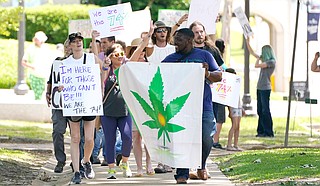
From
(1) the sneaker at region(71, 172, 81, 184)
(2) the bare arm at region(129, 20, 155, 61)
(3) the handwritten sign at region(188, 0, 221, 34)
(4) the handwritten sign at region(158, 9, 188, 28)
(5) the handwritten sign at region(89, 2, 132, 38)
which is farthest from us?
(4) the handwritten sign at region(158, 9, 188, 28)

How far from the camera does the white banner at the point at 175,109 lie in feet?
38.9

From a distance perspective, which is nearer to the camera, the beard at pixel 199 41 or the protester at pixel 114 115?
the beard at pixel 199 41

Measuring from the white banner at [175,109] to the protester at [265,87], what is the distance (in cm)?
849

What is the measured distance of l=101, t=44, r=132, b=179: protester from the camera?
13.2 metres

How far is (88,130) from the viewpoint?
42.3 feet

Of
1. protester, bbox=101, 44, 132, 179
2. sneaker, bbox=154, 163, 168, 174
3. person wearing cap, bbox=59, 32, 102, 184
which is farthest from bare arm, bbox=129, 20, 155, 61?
sneaker, bbox=154, 163, 168, 174

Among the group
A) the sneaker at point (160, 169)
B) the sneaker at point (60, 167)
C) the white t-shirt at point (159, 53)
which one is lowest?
the sneaker at point (60, 167)

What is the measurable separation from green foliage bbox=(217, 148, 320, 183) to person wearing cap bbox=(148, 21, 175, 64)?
1723 millimetres

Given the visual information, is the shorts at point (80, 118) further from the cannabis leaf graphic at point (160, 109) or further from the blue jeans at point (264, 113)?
the blue jeans at point (264, 113)

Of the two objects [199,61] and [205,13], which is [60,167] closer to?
[199,61]

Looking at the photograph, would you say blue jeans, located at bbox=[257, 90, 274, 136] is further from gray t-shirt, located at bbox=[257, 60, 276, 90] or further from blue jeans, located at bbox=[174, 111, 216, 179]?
blue jeans, located at bbox=[174, 111, 216, 179]

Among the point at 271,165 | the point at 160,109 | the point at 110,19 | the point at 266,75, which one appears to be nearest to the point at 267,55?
the point at 266,75

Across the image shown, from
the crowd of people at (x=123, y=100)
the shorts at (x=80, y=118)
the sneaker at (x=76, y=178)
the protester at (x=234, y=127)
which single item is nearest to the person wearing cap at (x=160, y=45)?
the crowd of people at (x=123, y=100)

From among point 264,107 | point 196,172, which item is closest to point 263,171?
point 196,172
